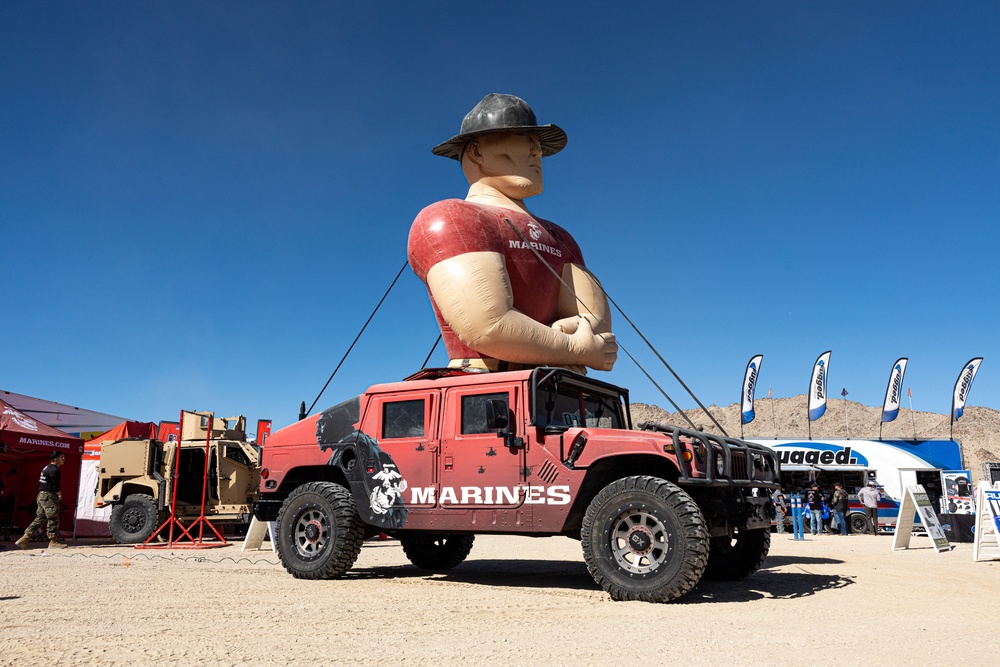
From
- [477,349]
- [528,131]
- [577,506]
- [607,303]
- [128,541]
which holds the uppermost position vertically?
[528,131]

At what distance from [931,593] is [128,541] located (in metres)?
12.6

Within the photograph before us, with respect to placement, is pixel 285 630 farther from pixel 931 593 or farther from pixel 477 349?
pixel 931 593

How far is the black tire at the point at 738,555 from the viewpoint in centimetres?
731

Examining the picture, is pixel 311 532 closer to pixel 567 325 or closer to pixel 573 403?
pixel 573 403

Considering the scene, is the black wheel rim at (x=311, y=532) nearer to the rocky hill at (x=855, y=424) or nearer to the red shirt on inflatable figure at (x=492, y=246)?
the red shirt on inflatable figure at (x=492, y=246)

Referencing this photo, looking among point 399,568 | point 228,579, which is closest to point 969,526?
point 399,568

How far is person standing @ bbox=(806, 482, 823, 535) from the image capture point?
19812mm

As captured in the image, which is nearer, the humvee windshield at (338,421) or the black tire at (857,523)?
the humvee windshield at (338,421)

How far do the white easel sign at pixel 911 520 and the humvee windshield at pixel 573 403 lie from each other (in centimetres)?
741

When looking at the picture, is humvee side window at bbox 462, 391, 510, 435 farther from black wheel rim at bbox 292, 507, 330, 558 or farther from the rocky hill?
the rocky hill

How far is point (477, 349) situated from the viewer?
813 centimetres

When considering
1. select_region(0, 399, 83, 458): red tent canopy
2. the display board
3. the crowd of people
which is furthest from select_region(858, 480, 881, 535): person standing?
select_region(0, 399, 83, 458): red tent canopy

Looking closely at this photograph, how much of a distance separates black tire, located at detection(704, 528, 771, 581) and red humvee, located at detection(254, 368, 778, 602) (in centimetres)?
1

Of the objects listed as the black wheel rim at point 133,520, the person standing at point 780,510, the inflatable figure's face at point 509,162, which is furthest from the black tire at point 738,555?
the person standing at point 780,510
